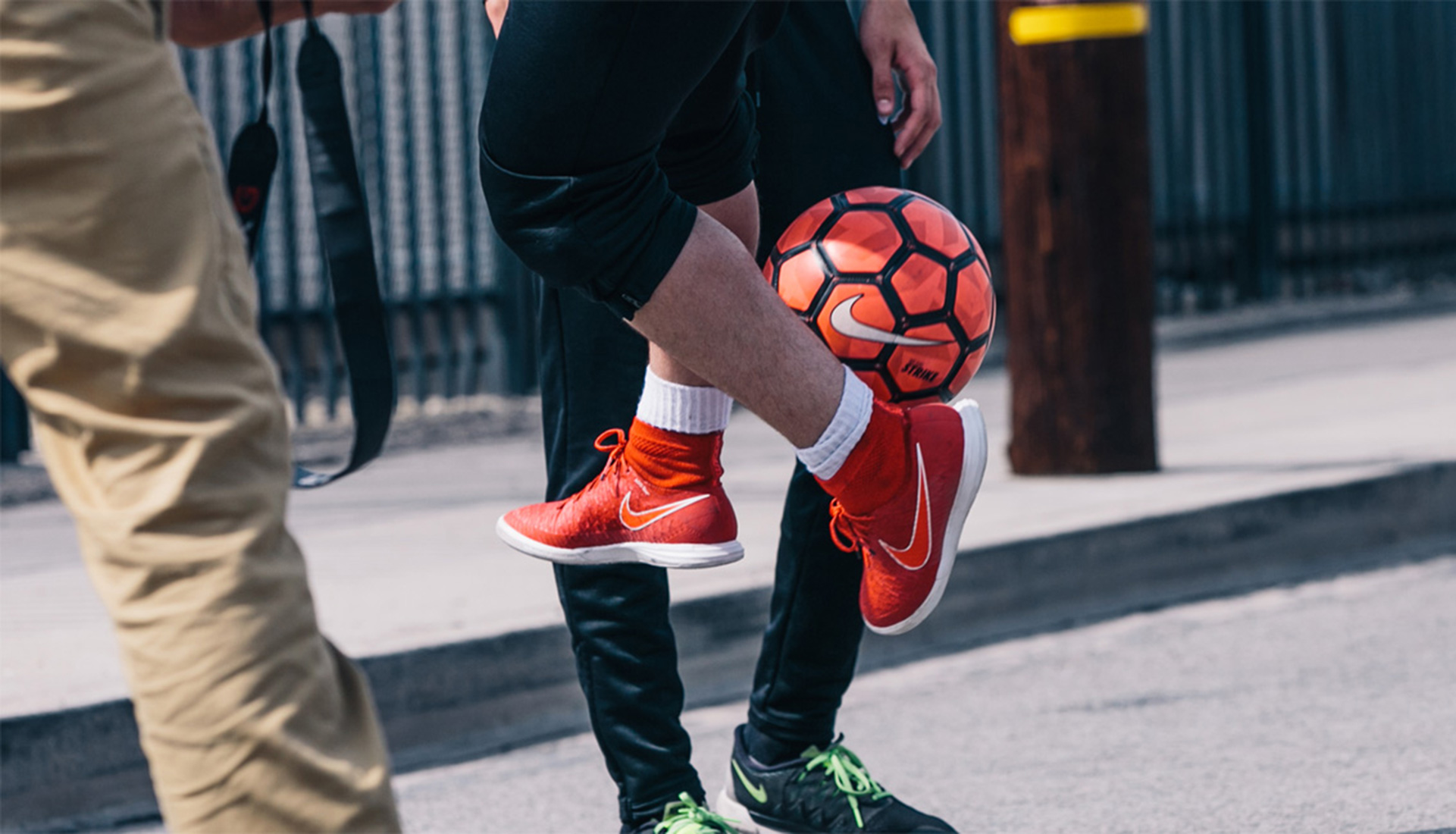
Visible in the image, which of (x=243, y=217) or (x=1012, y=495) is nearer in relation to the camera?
(x=243, y=217)

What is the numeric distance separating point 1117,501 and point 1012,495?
350 millimetres

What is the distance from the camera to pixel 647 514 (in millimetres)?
2324

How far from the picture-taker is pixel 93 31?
1.43 meters

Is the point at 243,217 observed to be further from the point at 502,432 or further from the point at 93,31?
the point at 502,432

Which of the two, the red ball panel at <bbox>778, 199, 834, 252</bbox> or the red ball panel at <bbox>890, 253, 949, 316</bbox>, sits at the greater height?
the red ball panel at <bbox>778, 199, 834, 252</bbox>

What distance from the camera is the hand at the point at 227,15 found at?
1945 millimetres

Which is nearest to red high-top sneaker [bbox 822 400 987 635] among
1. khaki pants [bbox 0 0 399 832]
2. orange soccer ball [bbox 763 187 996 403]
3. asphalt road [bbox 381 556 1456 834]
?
orange soccer ball [bbox 763 187 996 403]

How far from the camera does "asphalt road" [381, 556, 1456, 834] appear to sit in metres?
3.01

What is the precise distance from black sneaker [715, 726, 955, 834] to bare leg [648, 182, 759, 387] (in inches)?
24.1

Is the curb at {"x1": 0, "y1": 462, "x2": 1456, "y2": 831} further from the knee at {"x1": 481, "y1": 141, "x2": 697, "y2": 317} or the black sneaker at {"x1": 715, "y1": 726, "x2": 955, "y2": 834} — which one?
the knee at {"x1": 481, "y1": 141, "x2": 697, "y2": 317}

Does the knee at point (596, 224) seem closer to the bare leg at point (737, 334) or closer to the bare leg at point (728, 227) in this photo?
the bare leg at point (737, 334)

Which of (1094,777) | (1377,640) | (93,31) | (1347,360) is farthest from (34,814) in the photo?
(1347,360)

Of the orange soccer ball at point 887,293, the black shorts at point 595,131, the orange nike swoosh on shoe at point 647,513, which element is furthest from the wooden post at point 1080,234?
the black shorts at point 595,131

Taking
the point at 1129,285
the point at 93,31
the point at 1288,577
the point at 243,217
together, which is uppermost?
the point at 93,31
